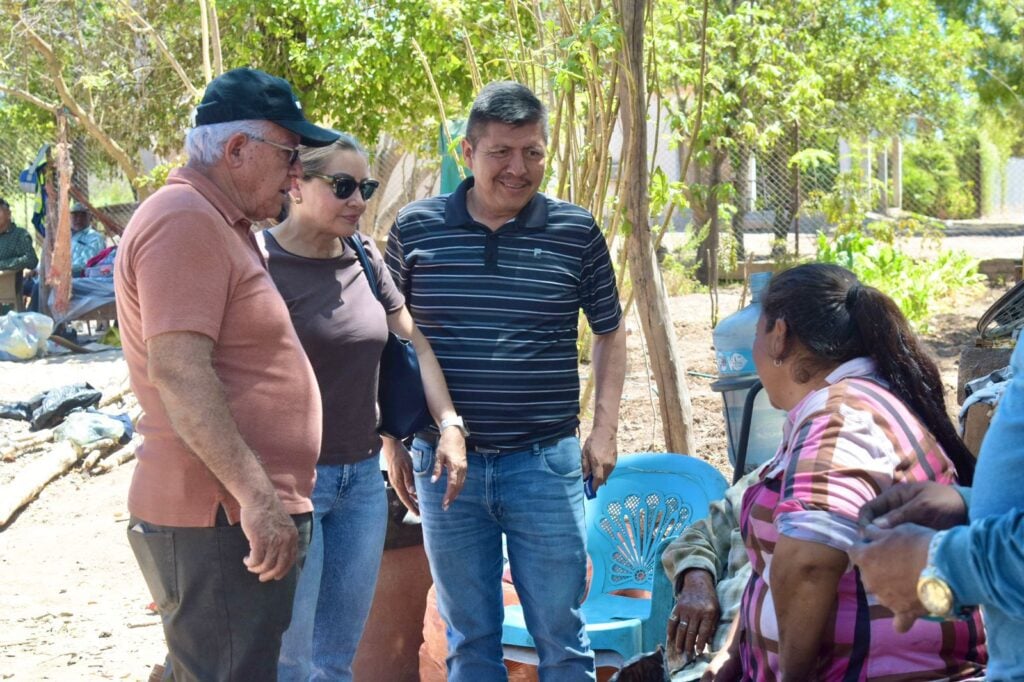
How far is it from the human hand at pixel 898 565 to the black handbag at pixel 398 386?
1.67m

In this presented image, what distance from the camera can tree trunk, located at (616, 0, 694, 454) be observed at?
168 inches

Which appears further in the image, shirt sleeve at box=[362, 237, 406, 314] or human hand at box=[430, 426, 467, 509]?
shirt sleeve at box=[362, 237, 406, 314]

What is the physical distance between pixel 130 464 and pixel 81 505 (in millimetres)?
1032

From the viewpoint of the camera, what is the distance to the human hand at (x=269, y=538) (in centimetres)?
233

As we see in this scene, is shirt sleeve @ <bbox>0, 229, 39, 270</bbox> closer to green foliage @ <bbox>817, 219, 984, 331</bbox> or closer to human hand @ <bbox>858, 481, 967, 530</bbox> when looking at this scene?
green foliage @ <bbox>817, 219, 984, 331</bbox>

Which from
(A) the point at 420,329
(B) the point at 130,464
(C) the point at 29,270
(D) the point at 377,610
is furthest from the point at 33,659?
(C) the point at 29,270

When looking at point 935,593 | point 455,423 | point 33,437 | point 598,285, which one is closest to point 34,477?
point 33,437

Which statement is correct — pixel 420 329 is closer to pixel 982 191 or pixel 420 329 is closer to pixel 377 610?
pixel 377 610

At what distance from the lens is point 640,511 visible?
13.5ft

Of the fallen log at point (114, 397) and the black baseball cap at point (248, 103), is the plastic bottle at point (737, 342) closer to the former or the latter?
the black baseball cap at point (248, 103)

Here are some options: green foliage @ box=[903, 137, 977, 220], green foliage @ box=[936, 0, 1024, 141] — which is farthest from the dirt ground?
green foliage @ box=[903, 137, 977, 220]

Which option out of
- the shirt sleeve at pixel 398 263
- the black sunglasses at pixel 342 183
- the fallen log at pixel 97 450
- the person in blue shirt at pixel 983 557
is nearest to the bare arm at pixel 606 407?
the shirt sleeve at pixel 398 263

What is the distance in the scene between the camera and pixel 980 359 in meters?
3.76

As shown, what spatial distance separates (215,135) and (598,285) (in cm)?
125
